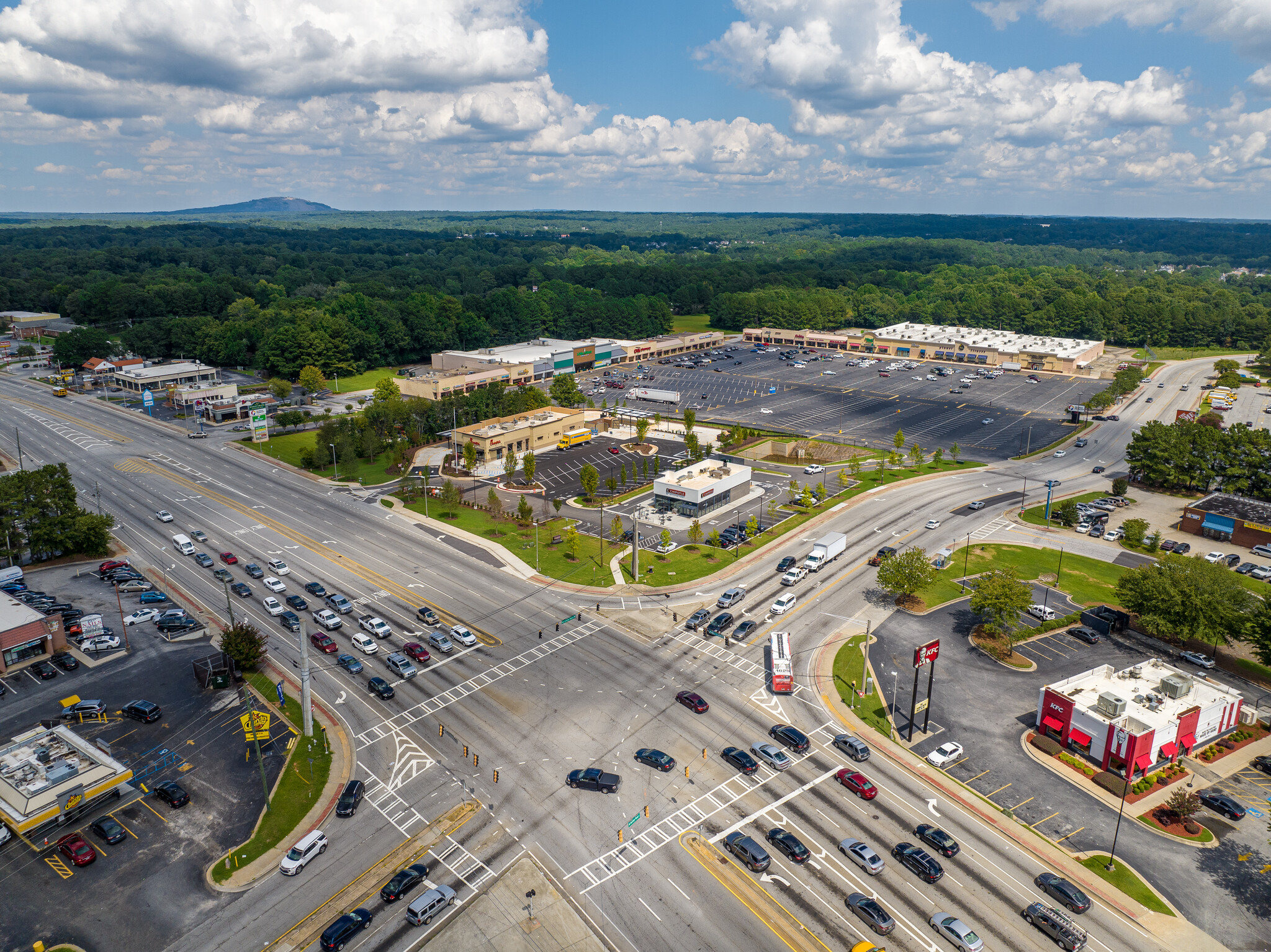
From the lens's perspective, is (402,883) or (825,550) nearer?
(402,883)

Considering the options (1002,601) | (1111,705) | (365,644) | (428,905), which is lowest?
(365,644)

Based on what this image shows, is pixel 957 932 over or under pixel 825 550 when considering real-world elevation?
over

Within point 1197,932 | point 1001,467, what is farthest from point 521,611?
point 1001,467

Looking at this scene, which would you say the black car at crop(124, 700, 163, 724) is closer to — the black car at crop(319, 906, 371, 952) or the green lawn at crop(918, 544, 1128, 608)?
the black car at crop(319, 906, 371, 952)

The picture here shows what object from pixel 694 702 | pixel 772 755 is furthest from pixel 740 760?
pixel 694 702

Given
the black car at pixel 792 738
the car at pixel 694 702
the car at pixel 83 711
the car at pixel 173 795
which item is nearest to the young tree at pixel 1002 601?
the black car at pixel 792 738

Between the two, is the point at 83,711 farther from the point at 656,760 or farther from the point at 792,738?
the point at 792,738

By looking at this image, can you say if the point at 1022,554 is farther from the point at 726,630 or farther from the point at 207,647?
the point at 207,647
